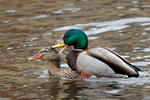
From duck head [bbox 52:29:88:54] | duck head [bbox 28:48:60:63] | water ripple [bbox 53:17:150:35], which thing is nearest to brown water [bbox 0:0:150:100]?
water ripple [bbox 53:17:150:35]

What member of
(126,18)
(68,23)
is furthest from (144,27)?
(68,23)

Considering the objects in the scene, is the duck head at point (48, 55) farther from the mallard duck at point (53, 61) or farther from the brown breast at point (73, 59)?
the brown breast at point (73, 59)

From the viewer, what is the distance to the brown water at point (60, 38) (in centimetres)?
911

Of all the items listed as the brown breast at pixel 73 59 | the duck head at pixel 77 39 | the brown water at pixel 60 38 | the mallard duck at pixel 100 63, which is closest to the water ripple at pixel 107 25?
the brown water at pixel 60 38

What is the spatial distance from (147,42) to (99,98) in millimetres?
4306

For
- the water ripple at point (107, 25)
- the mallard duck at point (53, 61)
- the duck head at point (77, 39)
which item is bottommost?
the water ripple at point (107, 25)

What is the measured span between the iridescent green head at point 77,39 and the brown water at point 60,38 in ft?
2.51

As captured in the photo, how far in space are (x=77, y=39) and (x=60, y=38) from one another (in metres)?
3.25

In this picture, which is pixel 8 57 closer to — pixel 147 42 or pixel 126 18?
pixel 147 42

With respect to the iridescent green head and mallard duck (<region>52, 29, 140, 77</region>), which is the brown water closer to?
mallard duck (<region>52, 29, 140, 77</region>)

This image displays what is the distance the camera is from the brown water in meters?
9.11

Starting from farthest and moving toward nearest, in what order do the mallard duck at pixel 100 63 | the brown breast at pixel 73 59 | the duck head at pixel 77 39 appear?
the duck head at pixel 77 39 → the brown breast at pixel 73 59 → the mallard duck at pixel 100 63

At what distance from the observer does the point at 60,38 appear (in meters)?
13.6

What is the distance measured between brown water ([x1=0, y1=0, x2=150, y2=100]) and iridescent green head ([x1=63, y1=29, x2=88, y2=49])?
765 mm
